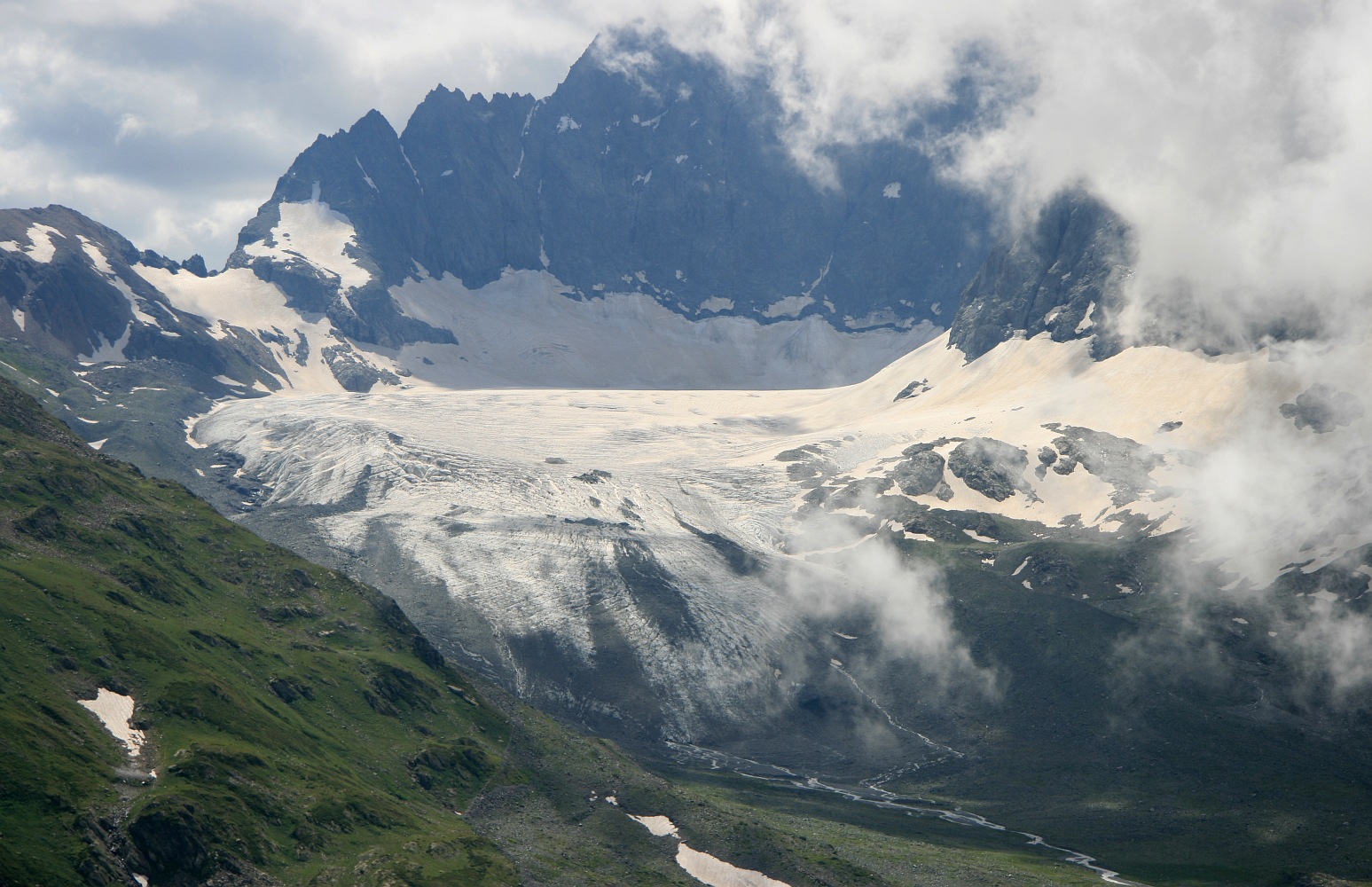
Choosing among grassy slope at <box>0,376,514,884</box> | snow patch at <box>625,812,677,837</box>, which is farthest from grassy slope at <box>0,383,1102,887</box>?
snow patch at <box>625,812,677,837</box>

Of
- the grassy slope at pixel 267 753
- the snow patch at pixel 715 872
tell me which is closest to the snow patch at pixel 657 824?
the grassy slope at pixel 267 753

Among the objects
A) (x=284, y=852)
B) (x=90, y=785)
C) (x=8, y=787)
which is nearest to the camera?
(x=8, y=787)

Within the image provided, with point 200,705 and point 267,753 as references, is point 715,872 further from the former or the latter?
point 200,705

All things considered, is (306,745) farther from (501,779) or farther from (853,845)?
(853,845)

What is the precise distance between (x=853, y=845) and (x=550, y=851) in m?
49.5

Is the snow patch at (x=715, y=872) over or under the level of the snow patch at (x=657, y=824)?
under

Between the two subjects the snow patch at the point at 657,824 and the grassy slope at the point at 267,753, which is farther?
the snow patch at the point at 657,824

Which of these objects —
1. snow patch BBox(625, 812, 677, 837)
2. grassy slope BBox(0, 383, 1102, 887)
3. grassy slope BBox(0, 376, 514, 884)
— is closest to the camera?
grassy slope BBox(0, 376, 514, 884)

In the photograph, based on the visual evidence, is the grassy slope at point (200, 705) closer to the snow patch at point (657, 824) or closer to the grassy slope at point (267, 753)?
the grassy slope at point (267, 753)

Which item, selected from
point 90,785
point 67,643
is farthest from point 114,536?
point 90,785

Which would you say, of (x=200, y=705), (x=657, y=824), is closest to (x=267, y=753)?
(x=200, y=705)

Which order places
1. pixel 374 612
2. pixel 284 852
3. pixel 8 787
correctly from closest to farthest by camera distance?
pixel 8 787
pixel 284 852
pixel 374 612

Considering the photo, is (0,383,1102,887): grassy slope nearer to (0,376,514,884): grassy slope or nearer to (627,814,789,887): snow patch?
(0,376,514,884): grassy slope

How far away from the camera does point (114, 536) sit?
558ft
